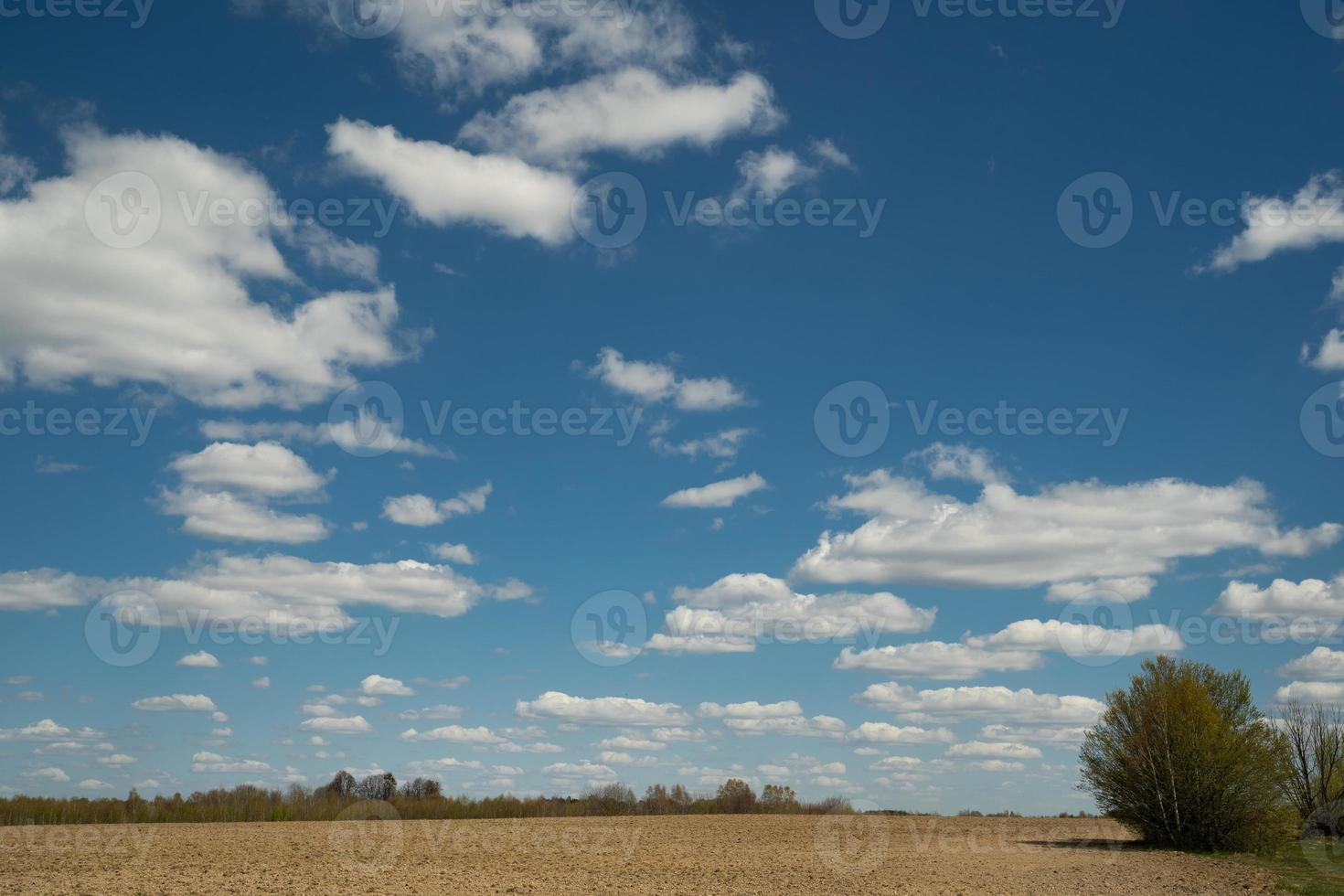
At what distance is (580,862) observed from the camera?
119 ft

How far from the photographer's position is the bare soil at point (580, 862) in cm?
2891

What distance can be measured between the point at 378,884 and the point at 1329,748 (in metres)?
63.9

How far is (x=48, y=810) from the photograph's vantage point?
204ft

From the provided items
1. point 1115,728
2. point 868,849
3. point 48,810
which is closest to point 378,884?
point 868,849

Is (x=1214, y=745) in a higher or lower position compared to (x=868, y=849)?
higher

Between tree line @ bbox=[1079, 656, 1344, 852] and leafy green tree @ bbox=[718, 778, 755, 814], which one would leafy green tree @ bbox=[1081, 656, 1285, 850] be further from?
leafy green tree @ bbox=[718, 778, 755, 814]

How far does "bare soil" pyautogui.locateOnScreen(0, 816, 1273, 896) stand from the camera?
2891 cm

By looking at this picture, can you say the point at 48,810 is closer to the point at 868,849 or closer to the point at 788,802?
the point at 868,849

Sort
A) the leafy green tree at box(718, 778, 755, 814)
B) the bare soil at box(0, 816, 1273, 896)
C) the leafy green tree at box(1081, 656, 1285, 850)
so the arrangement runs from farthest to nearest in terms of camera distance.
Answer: the leafy green tree at box(718, 778, 755, 814) → the leafy green tree at box(1081, 656, 1285, 850) → the bare soil at box(0, 816, 1273, 896)

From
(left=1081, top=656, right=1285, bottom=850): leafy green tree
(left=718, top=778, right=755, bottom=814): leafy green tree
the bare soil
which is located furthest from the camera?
(left=718, top=778, right=755, bottom=814): leafy green tree

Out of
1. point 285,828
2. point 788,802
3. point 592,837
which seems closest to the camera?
point 592,837

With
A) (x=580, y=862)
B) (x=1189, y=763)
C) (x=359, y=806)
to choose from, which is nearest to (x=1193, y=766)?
(x=1189, y=763)

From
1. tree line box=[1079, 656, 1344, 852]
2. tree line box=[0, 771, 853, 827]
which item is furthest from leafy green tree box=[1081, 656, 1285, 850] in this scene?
tree line box=[0, 771, 853, 827]

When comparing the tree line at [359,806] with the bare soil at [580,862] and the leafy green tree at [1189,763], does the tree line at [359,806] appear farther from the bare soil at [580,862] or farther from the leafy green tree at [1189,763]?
the leafy green tree at [1189,763]
